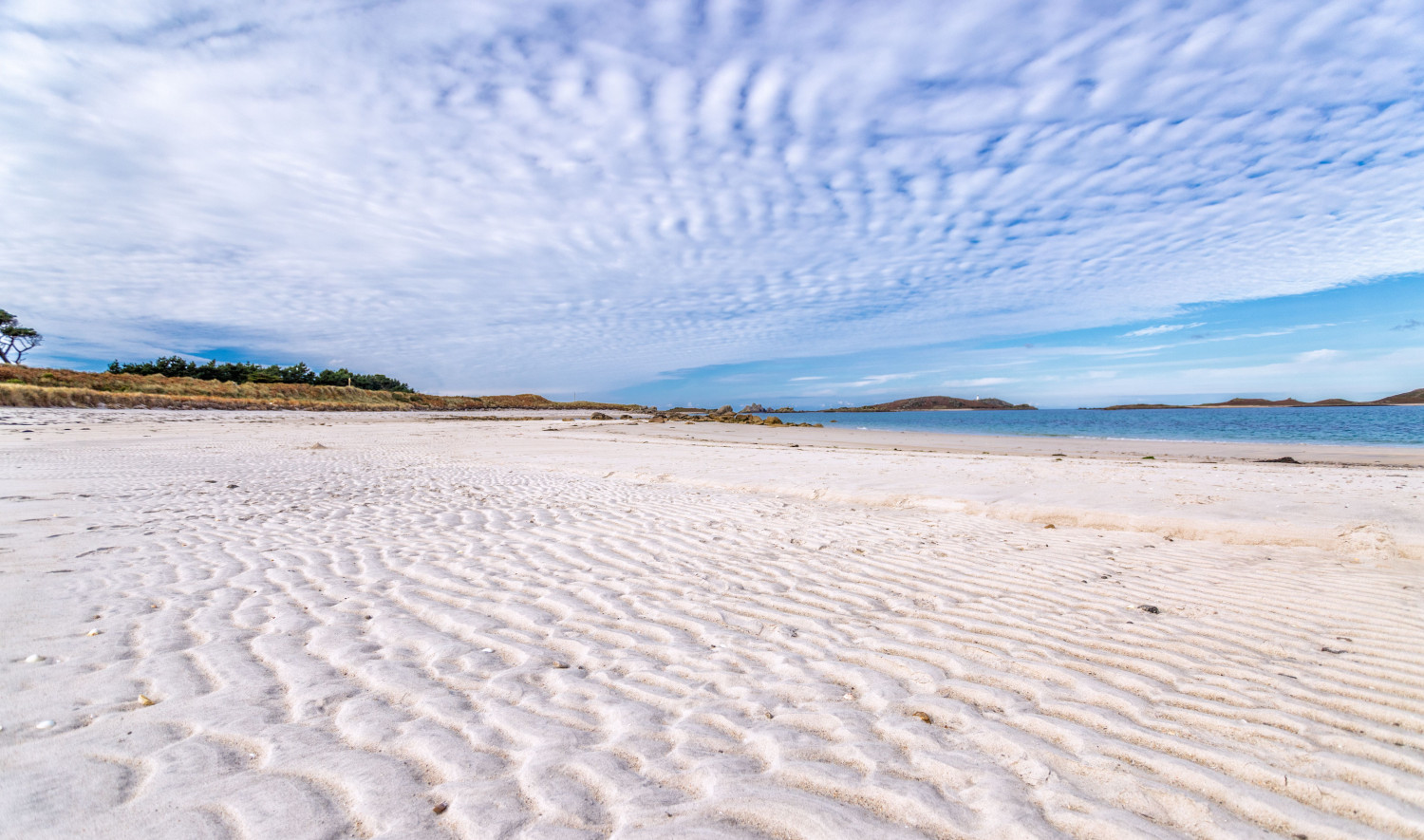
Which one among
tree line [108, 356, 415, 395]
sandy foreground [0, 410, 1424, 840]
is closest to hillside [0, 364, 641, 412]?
tree line [108, 356, 415, 395]

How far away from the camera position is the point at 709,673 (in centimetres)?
298

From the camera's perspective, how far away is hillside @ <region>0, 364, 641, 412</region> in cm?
2786

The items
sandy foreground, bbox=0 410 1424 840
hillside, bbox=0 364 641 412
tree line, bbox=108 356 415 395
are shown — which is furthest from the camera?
tree line, bbox=108 356 415 395

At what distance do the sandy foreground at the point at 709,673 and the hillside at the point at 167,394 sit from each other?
102ft

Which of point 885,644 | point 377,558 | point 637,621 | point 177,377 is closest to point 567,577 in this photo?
point 637,621

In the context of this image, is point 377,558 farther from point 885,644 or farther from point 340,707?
point 885,644

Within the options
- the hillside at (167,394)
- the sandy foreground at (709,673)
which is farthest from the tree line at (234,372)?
the sandy foreground at (709,673)

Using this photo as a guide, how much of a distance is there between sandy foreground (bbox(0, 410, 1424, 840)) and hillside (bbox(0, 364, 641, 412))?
31.0m

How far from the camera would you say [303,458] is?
13453 mm

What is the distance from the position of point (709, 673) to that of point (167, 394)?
147 feet

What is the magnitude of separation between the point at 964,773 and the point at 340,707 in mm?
2541

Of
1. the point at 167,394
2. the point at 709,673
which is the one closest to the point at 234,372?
the point at 167,394

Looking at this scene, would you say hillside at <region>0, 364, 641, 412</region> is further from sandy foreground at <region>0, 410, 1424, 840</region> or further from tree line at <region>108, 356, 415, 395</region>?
sandy foreground at <region>0, 410, 1424, 840</region>

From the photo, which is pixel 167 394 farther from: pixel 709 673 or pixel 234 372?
pixel 709 673
